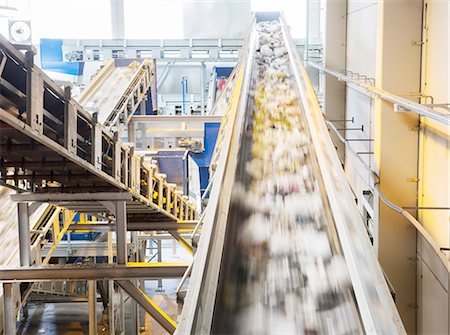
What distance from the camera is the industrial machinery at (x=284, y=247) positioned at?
78.2 inches

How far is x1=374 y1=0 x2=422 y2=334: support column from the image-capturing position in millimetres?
5758

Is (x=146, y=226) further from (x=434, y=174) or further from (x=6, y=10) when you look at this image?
(x=434, y=174)

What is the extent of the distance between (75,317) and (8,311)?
5453 millimetres

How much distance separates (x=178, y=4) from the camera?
1596cm

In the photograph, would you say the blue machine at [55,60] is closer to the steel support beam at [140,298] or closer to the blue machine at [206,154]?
the blue machine at [206,154]

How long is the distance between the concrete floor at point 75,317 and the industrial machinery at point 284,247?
6512 millimetres

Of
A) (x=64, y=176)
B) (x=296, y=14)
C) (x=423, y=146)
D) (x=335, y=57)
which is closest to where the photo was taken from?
(x=64, y=176)

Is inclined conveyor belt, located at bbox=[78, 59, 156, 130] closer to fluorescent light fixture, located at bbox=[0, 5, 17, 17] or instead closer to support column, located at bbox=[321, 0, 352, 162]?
fluorescent light fixture, located at bbox=[0, 5, 17, 17]

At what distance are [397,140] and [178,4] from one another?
11.4m

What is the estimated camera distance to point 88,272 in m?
5.22

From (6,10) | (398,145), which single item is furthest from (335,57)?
(6,10)

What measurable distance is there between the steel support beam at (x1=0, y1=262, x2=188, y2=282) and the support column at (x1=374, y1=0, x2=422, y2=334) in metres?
2.28

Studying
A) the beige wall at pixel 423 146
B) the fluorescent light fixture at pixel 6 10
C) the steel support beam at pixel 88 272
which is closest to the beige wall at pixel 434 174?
the beige wall at pixel 423 146

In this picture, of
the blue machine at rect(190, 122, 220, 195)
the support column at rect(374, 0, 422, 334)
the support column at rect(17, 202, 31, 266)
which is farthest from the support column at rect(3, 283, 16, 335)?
the blue machine at rect(190, 122, 220, 195)
